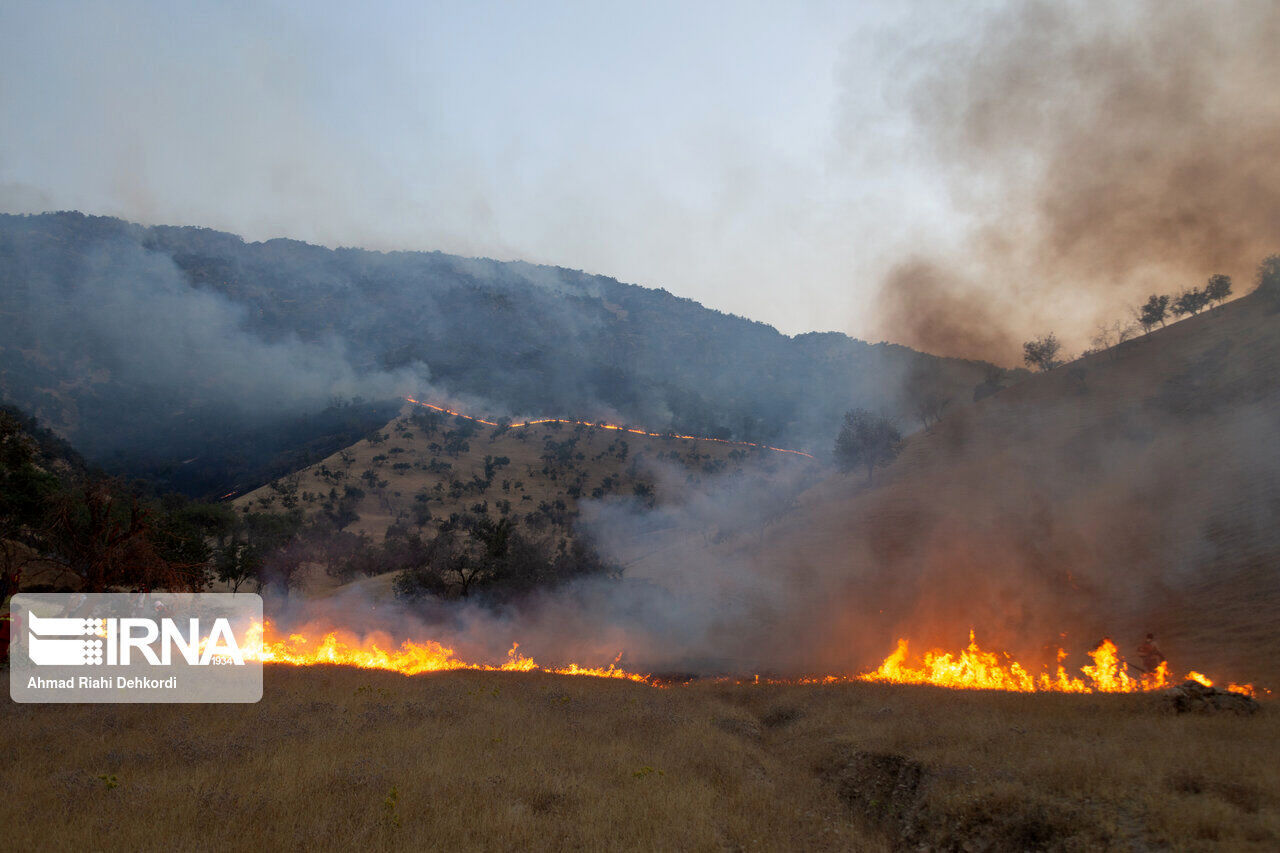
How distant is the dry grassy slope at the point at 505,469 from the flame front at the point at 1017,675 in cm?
4512

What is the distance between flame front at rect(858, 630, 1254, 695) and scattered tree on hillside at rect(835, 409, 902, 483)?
3168 cm

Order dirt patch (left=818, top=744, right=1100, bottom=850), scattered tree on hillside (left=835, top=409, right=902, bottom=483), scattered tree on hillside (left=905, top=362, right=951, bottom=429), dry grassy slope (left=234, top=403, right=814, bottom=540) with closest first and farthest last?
dirt patch (left=818, top=744, right=1100, bottom=850)
scattered tree on hillside (left=835, top=409, right=902, bottom=483)
dry grassy slope (left=234, top=403, right=814, bottom=540)
scattered tree on hillside (left=905, top=362, right=951, bottom=429)

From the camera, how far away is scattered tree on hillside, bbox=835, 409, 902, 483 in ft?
176

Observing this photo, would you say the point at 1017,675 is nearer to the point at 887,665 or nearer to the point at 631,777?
the point at 887,665

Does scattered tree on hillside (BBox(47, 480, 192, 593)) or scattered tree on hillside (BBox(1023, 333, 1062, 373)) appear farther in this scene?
scattered tree on hillside (BBox(1023, 333, 1062, 373))

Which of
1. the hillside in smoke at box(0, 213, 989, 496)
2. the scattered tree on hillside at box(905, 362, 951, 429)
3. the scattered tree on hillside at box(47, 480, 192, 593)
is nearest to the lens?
the scattered tree on hillside at box(47, 480, 192, 593)

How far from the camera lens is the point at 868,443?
177 feet

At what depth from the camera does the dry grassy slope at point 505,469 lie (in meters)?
65.8

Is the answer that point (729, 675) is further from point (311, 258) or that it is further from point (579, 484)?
point (311, 258)

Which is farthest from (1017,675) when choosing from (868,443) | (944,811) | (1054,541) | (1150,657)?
(868,443)

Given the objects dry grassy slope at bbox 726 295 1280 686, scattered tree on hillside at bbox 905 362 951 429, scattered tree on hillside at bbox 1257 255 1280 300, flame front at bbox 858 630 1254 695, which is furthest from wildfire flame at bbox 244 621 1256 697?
scattered tree on hillside at bbox 905 362 951 429

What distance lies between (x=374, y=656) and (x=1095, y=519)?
34753 millimetres

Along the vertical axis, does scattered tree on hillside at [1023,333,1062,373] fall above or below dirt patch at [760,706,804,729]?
above

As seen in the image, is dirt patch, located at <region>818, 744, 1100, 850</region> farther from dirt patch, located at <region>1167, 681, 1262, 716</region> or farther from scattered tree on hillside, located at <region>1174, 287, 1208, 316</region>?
scattered tree on hillside, located at <region>1174, 287, 1208, 316</region>
